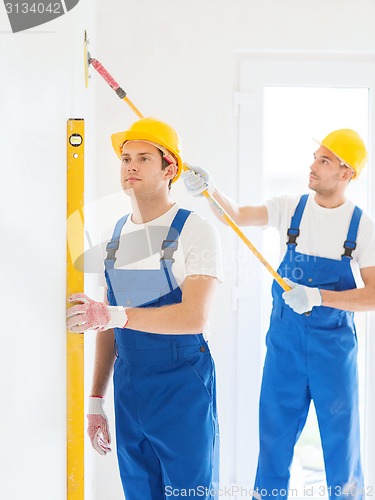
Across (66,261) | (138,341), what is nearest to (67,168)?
(66,261)

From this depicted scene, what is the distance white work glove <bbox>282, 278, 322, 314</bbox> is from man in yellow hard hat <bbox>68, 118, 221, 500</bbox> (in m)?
0.67

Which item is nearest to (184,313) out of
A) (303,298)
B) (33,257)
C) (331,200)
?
(33,257)

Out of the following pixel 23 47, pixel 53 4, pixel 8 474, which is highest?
pixel 53 4

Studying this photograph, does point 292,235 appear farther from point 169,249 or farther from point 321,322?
point 169,249

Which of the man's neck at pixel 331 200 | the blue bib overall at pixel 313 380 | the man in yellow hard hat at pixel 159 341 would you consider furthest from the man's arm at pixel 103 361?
the man's neck at pixel 331 200

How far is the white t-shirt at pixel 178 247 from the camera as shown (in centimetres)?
186

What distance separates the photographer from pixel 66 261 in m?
1.54

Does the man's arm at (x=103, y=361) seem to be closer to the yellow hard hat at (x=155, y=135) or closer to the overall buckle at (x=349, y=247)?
the yellow hard hat at (x=155, y=135)

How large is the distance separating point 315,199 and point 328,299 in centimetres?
52

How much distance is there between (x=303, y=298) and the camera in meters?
2.47

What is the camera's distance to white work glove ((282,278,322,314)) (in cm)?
246

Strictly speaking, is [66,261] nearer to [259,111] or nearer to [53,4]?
[53,4]

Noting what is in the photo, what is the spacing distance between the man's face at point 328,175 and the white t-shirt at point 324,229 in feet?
0.26

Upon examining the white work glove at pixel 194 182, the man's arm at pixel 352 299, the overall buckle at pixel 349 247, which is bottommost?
the man's arm at pixel 352 299
